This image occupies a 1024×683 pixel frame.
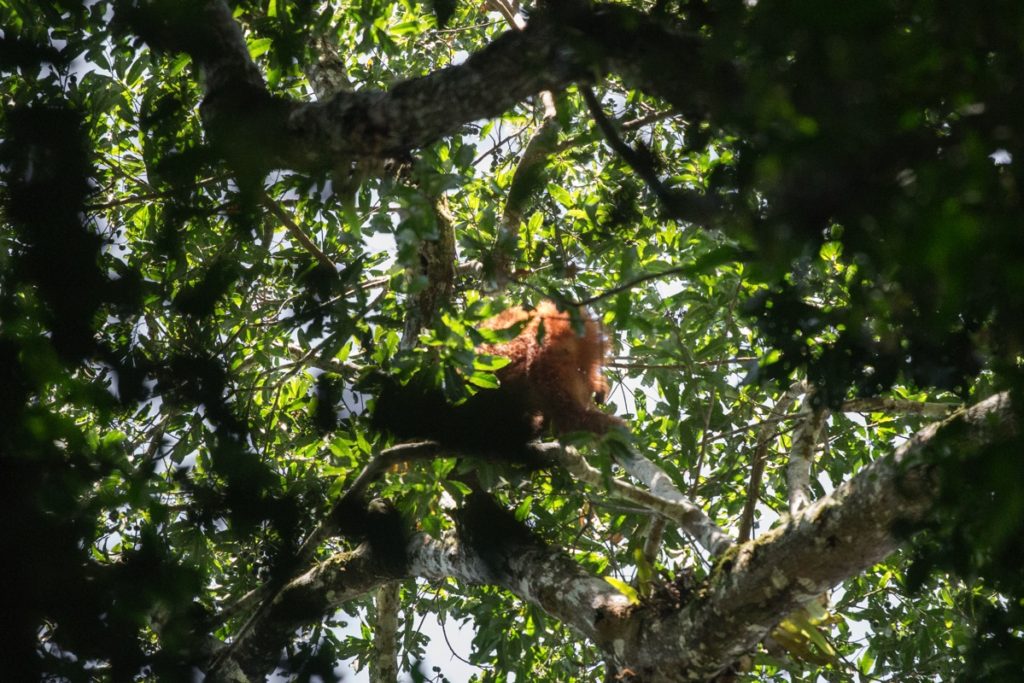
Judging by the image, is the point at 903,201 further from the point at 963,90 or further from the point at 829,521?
the point at 829,521

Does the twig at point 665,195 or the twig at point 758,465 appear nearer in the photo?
the twig at point 665,195

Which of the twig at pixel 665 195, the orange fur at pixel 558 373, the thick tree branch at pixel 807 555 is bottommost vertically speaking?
the thick tree branch at pixel 807 555

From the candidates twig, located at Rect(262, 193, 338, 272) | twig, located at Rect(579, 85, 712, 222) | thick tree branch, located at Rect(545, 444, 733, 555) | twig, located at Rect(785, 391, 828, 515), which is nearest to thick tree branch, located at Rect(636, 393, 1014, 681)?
thick tree branch, located at Rect(545, 444, 733, 555)

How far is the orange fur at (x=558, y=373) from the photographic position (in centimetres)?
405

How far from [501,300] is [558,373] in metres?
1.13

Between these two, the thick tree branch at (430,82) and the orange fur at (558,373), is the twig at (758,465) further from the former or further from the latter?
the thick tree branch at (430,82)


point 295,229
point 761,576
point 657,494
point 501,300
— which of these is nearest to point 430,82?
point 501,300

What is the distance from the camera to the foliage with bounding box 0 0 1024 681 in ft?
3.87

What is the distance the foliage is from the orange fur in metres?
0.22

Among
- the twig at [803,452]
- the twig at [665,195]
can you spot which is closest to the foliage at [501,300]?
the twig at [665,195]

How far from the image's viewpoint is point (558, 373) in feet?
13.7

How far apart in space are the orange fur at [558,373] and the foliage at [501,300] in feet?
0.71

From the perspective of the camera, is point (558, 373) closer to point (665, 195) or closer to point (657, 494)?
point (657, 494)

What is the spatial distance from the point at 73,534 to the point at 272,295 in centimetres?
242
